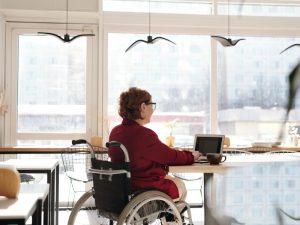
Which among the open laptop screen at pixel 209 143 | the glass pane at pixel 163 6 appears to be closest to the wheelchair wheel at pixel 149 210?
the open laptop screen at pixel 209 143

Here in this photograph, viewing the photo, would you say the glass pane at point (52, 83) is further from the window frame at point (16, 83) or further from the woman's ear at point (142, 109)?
the woman's ear at point (142, 109)

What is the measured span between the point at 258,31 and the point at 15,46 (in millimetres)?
3516

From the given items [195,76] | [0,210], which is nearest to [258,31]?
[195,76]

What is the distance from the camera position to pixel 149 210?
2279mm

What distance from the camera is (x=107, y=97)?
576 centimetres

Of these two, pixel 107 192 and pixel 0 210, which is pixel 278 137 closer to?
pixel 0 210

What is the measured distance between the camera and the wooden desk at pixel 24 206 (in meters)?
1.30

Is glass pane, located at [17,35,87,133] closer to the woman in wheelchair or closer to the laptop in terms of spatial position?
the laptop

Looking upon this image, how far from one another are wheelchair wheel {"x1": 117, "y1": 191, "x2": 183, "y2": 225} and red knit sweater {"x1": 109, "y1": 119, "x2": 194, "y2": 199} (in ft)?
0.45

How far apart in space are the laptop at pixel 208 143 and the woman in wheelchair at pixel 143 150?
0.35 metres

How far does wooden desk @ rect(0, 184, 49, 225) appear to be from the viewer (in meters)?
1.30

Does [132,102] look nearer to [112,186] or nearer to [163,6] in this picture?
[112,186]

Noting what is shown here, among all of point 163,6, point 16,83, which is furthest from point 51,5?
point 163,6

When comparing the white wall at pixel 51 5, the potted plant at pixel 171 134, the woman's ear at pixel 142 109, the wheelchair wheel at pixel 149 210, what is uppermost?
the white wall at pixel 51 5
